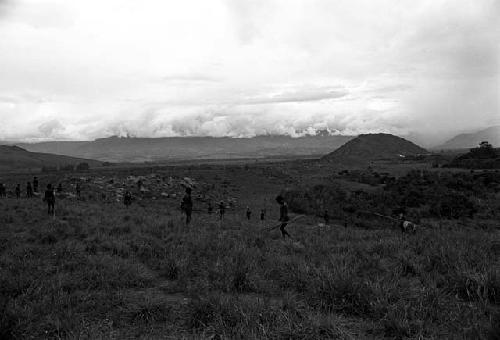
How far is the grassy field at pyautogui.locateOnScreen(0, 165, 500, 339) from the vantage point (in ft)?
16.4

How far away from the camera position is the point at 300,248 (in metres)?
10.6

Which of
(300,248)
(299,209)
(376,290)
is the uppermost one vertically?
(376,290)

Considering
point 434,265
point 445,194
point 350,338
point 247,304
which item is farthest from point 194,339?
point 445,194

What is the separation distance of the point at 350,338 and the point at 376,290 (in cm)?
140

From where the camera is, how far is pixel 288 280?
23.4 feet

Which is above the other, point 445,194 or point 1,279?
point 1,279

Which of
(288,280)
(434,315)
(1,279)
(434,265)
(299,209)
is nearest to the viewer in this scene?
(434,315)

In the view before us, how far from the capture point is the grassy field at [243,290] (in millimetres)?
5012

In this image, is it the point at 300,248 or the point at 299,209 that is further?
the point at 299,209

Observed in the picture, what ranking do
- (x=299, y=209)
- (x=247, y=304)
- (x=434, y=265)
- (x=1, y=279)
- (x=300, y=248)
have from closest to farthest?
1. (x=247, y=304)
2. (x=1, y=279)
3. (x=434, y=265)
4. (x=300, y=248)
5. (x=299, y=209)

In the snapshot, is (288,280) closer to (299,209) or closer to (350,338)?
(350,338)

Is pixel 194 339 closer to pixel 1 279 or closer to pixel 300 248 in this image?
pixel 1 279

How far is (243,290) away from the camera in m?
6.89

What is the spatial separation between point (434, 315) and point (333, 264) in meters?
2.46
